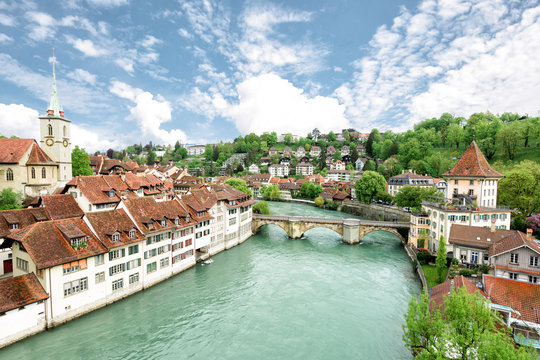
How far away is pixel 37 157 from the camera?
35.0 meters

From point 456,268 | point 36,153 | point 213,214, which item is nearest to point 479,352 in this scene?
point 456,268

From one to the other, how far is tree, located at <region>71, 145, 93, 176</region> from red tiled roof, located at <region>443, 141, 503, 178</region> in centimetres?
5876

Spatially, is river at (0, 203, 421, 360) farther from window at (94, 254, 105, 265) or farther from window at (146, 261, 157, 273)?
window at (94, 254, 105, 265)

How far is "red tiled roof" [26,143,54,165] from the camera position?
114 ft

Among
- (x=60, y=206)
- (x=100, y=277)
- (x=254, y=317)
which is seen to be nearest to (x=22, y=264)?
(x=100, y=277)

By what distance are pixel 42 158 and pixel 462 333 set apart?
148 ft

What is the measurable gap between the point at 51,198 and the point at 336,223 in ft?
121

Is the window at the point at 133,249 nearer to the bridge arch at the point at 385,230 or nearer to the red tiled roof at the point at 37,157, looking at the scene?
the red tiled roof at the point at 37,157

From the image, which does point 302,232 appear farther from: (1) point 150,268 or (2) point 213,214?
(1) point 150,268

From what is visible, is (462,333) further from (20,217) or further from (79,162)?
(79,162)

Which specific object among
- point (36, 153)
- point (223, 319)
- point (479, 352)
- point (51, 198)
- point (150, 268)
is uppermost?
point (36, 153)

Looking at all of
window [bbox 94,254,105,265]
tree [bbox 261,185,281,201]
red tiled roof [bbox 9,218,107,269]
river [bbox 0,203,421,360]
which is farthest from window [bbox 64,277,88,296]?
tree [bbox 261,185,281,201]

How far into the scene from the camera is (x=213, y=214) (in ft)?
119

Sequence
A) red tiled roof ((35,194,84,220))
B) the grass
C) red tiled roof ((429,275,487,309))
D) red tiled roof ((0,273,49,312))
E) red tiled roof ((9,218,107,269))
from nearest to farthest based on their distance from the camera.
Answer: red tiled roof ((0,273,49,312))
red tiled roof ((429,275,487,309))
red tiled roof ((9,218,107,269))
the grass
red tiled roof ((35,194,84,220))
